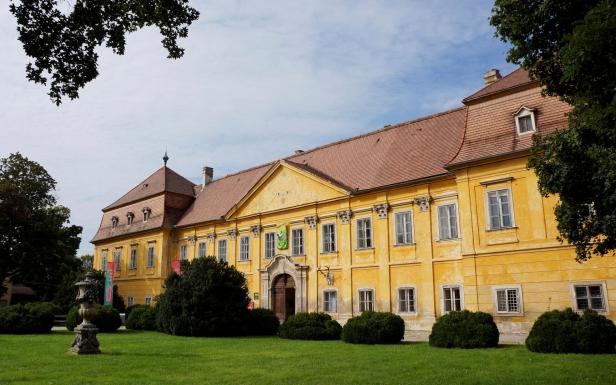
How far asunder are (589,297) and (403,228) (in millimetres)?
9140

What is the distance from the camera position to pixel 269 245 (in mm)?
32906

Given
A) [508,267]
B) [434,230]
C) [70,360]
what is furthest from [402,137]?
[70,360]

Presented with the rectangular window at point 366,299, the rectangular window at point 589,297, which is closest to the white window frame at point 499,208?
the rectangular window at point 589,297

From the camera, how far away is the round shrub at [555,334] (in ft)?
46.5

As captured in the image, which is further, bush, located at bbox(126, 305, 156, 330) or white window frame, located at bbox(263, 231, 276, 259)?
white window frame, located at bbox(263, 231, 276, 259)

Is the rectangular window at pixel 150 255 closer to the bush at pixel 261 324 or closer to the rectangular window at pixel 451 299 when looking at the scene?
the bush at pixel 261 324

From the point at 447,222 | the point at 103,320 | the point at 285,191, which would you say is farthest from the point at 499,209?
the point at 103,320

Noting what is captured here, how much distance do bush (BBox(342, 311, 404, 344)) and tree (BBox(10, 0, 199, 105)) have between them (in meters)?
13.5

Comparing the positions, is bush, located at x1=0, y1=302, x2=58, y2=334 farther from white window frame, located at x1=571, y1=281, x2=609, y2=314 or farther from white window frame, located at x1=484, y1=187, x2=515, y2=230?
white window frame, located at x1=571, y1=281, x2=609, y2=314

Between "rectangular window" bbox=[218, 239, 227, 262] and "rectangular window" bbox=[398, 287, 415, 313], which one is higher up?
"rectangular window" bbox=[218, 239, 227, 262]

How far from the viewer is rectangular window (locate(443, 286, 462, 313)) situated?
23.5 meters

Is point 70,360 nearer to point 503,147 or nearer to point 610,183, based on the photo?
point 610,183

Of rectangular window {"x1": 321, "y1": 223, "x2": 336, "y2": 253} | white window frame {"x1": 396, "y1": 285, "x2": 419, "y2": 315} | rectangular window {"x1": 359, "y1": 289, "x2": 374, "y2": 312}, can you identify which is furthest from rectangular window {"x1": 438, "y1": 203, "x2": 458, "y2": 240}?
rectangular window {"x1": 321, "y1": 223, "x2": 336, "y2": 253}

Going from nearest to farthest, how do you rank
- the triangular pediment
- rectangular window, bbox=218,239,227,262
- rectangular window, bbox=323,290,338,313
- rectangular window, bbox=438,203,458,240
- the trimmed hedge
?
the trimmed hedge
rectangular window, bbox=438,203,458,240
rectangular window, bbox=323,290,338,313
the triangular pediment
rectangular window, bbox=218,239,227,262
